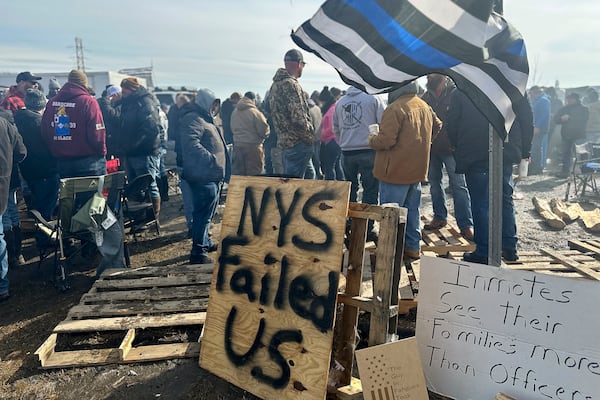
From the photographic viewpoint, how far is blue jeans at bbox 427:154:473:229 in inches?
182

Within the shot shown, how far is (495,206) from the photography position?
246 cm

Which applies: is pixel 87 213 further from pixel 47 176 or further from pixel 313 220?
pixel 313 220

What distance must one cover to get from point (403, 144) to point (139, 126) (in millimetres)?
4053

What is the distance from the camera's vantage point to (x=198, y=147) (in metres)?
4.18

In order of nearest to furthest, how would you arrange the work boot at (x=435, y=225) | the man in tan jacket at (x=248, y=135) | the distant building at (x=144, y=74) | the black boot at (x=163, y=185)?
the work boot at (x=435, y=225) < the man in tan jacket at (x=248, y=135) < the black boot at (x=163, y=185) < the distant building at (x=144, y=74)

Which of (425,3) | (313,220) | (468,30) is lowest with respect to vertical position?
(313,220)

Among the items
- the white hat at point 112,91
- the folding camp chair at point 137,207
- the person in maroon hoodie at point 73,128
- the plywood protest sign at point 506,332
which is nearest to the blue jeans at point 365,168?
the plywood protest sign at point 506,332

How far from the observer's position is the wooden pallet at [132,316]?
2893 millimetres

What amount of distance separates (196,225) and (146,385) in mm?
2020

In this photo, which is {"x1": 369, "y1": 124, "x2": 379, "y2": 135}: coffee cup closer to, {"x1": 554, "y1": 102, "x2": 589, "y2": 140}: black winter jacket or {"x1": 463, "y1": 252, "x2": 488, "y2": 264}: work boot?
{"x1": 463, "y1": 252, "x2": 488, "y2": 264}: work boot

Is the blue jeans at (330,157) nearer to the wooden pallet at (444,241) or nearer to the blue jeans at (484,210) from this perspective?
the wooden pallet at (444,241)

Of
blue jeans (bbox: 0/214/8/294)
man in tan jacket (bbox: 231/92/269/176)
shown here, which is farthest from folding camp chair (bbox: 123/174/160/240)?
man in tan jacket (bbox: 231/92/269/176)

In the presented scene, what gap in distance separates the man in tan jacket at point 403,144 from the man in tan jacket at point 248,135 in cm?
328

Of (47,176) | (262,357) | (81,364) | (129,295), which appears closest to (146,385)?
(81,364)
